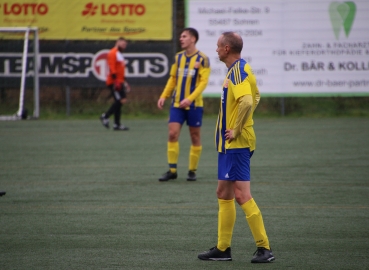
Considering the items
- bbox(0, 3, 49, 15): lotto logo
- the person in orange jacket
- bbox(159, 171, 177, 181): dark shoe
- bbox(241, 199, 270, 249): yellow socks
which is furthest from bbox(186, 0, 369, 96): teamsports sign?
bbox(241, 199, 270, 249): yellow socks

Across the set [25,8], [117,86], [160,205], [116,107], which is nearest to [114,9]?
[25,8]

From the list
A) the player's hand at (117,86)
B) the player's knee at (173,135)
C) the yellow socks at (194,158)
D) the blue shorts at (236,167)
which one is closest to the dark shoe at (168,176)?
the yellow socks at (194,158)

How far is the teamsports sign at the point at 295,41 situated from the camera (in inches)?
826

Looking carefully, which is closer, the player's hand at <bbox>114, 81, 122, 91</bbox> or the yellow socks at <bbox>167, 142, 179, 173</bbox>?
the yellow socks at <bbox>167, 142, 179, 173</bbox>

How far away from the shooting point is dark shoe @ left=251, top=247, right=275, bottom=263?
5676 millimetres

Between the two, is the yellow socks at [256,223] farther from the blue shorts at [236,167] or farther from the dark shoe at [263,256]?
the blue shorts at [236,167]

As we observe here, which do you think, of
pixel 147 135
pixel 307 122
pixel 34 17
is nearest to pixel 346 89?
pixel 307 122

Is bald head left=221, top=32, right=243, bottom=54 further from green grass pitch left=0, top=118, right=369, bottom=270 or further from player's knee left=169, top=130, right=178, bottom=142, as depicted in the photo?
player's knee left=169, top=130, right=178, bottom=142

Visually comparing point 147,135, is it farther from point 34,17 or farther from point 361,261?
point 361,261

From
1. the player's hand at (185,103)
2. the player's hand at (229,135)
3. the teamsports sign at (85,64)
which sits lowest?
the player's hand at (229,135)

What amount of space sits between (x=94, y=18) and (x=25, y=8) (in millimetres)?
2128

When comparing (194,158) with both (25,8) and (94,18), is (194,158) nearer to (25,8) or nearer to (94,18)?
(94,18)

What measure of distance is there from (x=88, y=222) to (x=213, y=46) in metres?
14.3

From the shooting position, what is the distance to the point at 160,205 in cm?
840
